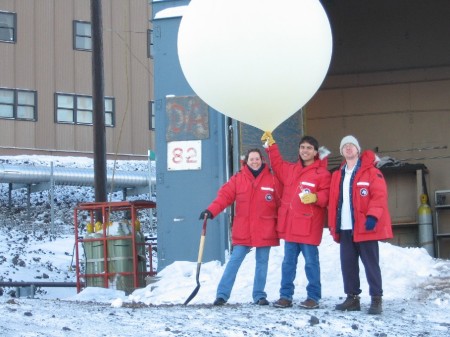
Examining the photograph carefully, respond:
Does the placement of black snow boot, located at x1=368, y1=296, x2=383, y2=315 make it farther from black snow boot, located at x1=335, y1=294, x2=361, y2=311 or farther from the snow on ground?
black snow boot, located at x1=335, y1=294, x2=361, y2=311

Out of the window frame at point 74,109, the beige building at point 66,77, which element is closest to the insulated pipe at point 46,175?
the beige building at point 66,77

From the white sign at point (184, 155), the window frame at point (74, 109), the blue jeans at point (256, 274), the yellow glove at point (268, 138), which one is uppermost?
the window frame at point (74, 109)

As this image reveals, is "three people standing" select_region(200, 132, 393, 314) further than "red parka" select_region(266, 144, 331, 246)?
No

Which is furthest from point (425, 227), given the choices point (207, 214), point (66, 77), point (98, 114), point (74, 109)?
point (66, 77)

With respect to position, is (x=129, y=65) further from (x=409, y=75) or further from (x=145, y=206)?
(x=145, y=206)

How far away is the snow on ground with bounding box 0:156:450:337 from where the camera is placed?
7.09 m

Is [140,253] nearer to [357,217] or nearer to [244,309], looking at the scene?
[244,309]

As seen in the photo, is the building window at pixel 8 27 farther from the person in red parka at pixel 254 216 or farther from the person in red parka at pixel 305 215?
the person in red parka at pixel 305 215

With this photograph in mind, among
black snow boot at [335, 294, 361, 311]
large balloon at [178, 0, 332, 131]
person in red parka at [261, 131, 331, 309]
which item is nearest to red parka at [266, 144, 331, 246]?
person in red parka at [261, 131, 331, 309]

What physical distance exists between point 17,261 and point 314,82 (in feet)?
45.7

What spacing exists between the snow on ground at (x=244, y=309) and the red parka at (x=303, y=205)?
2.26ft

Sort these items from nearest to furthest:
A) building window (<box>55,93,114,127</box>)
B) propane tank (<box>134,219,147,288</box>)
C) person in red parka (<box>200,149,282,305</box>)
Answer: person in red parka (<box>200,149,282,305</box>), propane tank (<box>134,219,147,288</box>), building window (<box>55,93,114,127</box>)

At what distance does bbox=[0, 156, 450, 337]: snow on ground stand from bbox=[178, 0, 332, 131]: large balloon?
1.79 meters

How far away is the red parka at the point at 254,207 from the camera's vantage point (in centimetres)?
896
